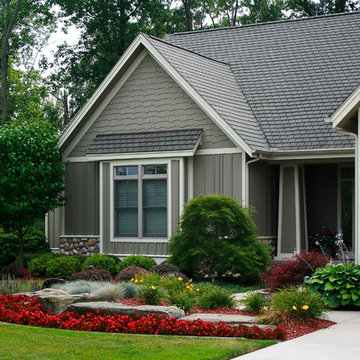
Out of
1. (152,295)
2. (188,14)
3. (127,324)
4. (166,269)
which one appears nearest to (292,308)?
(127,324)

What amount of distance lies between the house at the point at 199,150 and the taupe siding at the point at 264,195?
0.03 meters

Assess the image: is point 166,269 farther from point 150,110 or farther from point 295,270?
point 150,110

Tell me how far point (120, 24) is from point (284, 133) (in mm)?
13926

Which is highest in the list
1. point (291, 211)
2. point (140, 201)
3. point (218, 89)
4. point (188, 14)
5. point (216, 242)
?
point (188, 14)

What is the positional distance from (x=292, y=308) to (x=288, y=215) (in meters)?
8.01

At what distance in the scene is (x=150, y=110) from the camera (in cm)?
1798

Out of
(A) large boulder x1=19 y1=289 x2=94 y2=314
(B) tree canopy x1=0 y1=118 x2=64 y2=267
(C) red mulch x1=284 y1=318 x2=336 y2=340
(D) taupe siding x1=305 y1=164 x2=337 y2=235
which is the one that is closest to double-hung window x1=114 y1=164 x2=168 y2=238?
(B) tree canopy x1=0 y1=118 x2=64 y2=267

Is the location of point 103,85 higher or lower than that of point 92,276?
higher

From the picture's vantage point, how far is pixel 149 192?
57.1ft

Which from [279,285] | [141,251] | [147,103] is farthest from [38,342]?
[147,103]

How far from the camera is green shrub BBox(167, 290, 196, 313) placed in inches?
411

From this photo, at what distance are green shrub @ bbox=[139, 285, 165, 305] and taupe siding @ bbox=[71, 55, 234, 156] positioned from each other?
21.5 feet

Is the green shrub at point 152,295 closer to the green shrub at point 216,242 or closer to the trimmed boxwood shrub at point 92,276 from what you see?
the trimmed boxwood shrub at point 92,276

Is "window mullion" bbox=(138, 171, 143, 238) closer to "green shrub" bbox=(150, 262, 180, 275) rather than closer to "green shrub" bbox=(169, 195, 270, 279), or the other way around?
"green shrub" bbox=(169, 195, 270, 279)
